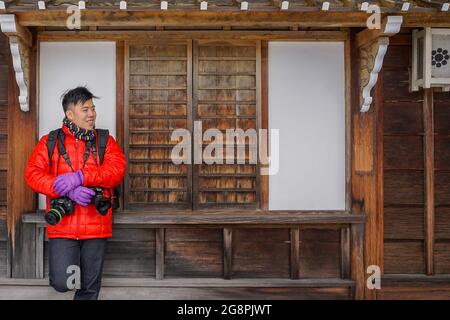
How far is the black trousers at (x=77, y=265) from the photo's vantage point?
4391mm

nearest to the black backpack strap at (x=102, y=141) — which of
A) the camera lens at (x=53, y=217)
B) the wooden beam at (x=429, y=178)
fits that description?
the camera lens at (x=53, y=217)

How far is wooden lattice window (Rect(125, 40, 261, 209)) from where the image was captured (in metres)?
5.10

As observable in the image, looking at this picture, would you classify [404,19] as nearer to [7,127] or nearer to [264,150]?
[264,150]

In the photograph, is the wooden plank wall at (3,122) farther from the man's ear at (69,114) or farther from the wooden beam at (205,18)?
the man's ear at (69,114)

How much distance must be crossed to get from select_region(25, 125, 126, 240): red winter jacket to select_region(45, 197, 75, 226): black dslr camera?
7 cm

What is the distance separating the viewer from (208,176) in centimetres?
512

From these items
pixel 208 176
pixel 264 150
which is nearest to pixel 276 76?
pixel 264 150

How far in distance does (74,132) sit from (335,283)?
3.08m

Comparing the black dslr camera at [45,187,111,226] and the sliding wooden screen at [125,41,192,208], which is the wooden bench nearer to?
the sliding wooden screen at [125,41,192,208]

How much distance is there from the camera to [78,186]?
14.0 ft

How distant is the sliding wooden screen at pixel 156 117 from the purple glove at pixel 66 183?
2.97ft

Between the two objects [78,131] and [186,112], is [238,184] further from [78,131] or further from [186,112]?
[78,131]

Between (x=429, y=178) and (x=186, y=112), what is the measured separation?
8.88ft

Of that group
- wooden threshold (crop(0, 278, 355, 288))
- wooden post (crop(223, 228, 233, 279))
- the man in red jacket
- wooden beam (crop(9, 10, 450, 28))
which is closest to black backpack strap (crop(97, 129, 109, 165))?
the man in red jacket
